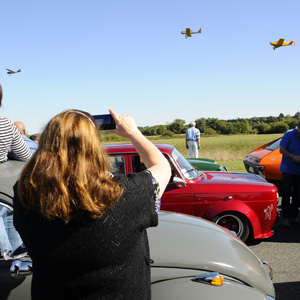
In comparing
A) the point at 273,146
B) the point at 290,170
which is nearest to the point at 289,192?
the point at 290,170

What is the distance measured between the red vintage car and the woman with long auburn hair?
11.7 feet

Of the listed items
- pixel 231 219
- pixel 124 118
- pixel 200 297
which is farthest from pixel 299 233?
pixel 124 118

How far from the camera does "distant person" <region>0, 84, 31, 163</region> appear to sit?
2230 mm

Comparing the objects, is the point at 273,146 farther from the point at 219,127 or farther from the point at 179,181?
the point at 219,127

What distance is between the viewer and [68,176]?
4.18 feet

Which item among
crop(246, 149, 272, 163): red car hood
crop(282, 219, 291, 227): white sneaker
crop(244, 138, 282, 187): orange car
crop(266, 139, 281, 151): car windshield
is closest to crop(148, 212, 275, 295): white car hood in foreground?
crop(282, 219, 291, 227): white sneaker

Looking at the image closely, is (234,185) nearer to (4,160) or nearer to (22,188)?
(4,160)

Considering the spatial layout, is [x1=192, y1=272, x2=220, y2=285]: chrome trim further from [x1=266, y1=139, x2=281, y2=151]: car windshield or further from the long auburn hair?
[x1=266, y1=139, x2=281, y2=151]: car windshield

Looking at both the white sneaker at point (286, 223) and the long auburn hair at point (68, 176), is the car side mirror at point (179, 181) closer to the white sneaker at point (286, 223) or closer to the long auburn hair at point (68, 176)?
the white sneaker at point (286, 223)

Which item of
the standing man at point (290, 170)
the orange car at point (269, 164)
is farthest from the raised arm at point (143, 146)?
the orange car at point (269, 164)

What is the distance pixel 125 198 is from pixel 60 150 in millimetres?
324

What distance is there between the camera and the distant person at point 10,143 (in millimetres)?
2230

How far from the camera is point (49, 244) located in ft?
4.25

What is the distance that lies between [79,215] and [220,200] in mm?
4003
